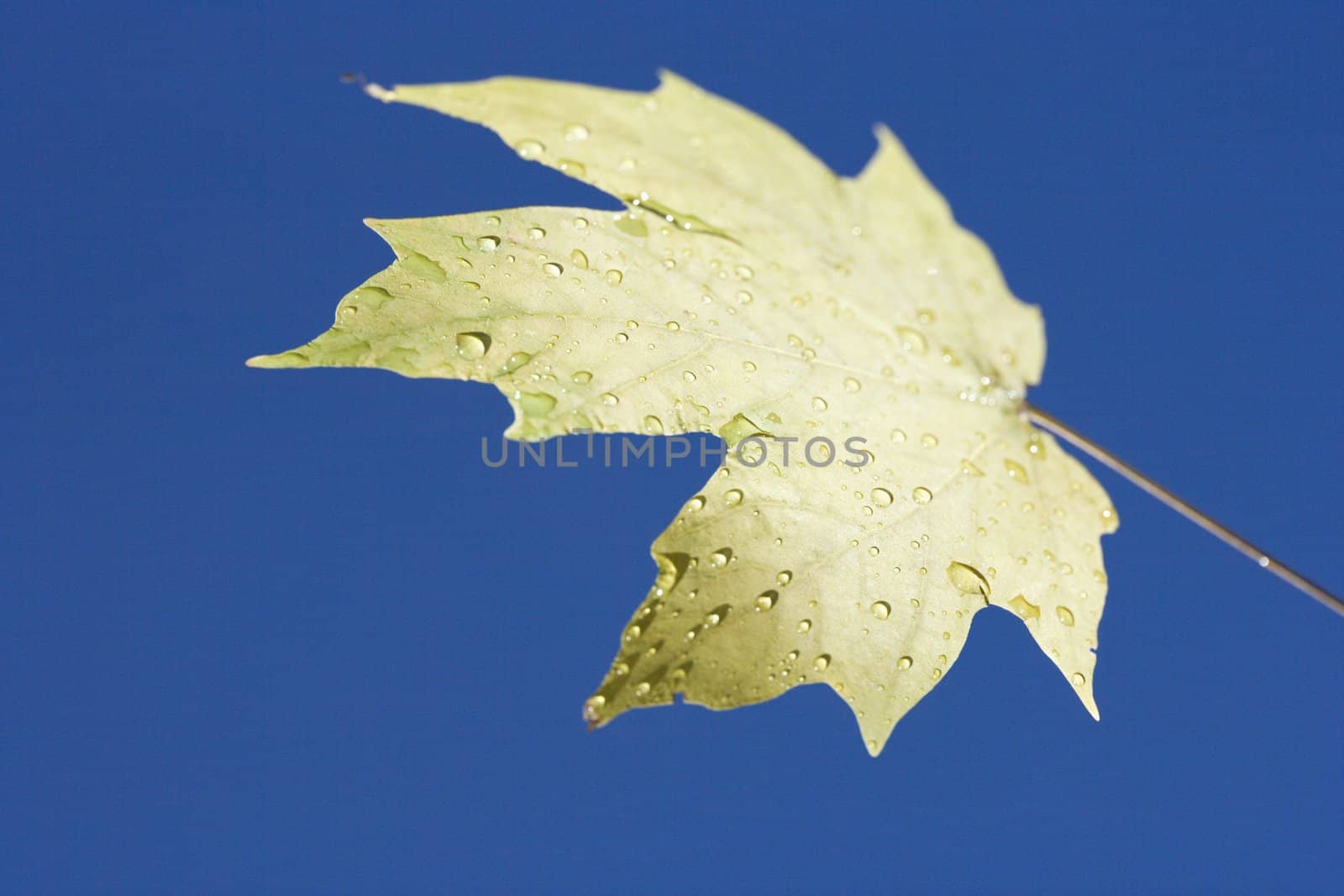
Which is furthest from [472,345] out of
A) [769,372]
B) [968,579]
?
[968,579]

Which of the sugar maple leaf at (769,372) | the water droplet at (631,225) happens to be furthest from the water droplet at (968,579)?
the water droplet at (631,225)

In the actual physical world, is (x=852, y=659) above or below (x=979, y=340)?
below

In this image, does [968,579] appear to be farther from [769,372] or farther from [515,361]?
[515,361]

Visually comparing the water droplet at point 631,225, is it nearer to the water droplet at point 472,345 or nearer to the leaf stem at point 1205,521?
the water droplet at point 472,345

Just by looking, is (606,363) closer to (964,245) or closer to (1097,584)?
(964,245)

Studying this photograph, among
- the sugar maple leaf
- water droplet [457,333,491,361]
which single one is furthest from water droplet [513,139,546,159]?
water droplet [457,333,491,361]

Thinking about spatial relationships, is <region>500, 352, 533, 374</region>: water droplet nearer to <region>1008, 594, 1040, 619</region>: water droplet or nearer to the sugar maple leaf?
the sugar maple leaf

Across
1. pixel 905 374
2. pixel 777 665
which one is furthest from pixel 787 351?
pixel 777 665
